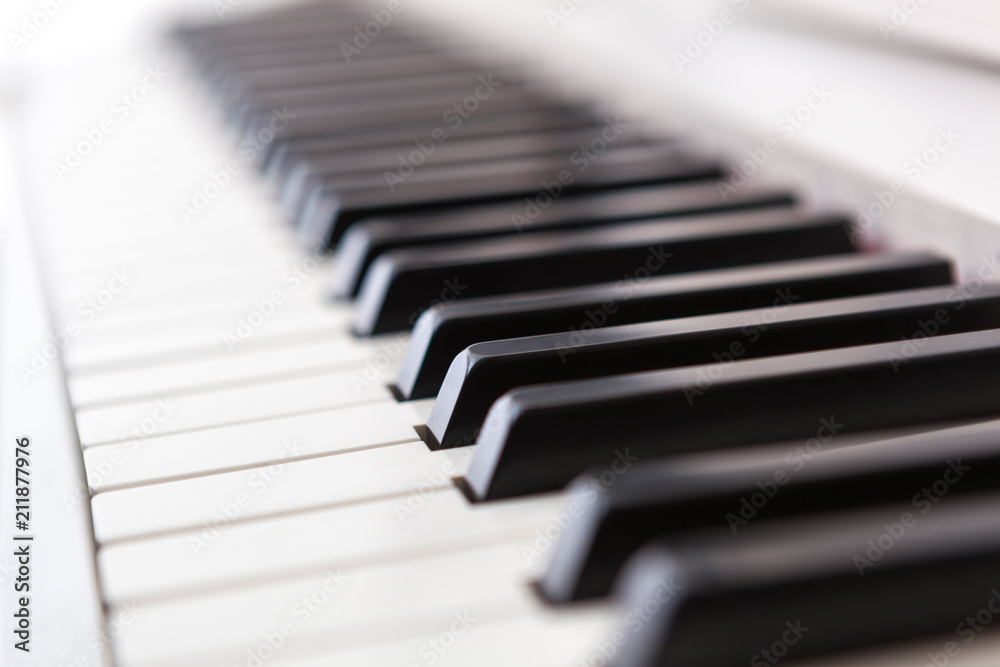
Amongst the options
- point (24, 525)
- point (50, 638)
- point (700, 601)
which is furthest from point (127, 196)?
point (700, 601)

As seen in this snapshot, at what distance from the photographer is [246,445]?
854 mm

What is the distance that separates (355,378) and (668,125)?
0.90 m

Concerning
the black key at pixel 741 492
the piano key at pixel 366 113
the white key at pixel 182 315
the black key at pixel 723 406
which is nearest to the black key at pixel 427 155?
the piano key at pixel 366 113

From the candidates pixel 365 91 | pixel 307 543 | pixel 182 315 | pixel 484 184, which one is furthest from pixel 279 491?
pixel 365 91

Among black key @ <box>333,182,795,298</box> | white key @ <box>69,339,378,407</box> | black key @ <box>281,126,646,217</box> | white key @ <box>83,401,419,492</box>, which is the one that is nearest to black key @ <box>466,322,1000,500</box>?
white key @ <box>83,401,419,492</box>

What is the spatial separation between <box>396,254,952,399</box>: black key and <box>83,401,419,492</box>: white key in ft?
0.20

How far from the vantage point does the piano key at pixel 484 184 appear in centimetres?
134

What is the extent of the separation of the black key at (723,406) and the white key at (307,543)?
0.03 m

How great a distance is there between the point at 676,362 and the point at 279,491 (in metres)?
0.34

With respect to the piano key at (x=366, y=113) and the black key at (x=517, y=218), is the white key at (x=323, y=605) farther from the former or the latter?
the piano key at (x=366, y=113)

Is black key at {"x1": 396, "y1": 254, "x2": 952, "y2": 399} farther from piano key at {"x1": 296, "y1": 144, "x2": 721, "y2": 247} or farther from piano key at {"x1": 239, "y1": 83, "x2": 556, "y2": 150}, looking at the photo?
piano key at {"x1": 239, "y1": 83, "x2": 556, "y2": 150}

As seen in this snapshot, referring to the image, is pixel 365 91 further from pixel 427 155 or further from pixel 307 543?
pixel 307 543

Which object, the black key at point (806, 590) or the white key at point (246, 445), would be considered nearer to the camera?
the black key at point (806, 590)

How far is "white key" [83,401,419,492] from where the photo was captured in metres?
0.82
